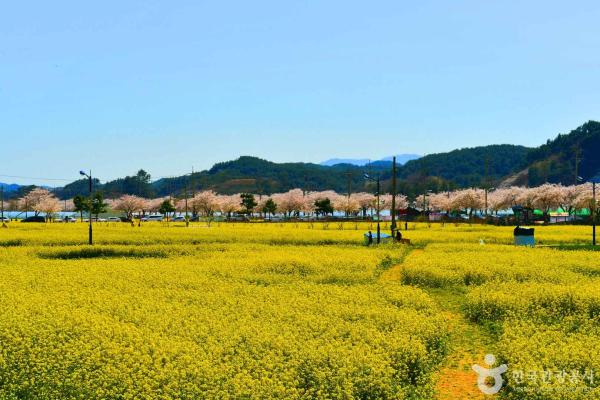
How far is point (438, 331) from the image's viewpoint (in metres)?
15.4

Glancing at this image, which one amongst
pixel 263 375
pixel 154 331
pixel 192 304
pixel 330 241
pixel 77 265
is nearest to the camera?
pixel 263 375

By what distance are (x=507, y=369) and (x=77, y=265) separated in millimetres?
26201

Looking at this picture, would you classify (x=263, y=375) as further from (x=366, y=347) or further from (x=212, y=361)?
(x=366, y=347)

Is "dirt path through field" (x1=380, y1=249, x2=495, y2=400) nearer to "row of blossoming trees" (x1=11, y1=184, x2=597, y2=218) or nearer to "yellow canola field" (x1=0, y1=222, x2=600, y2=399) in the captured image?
"yellow canola field" (x1=0, y1=222, x2=600, y2=399)

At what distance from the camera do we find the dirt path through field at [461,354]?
12297 millimetres

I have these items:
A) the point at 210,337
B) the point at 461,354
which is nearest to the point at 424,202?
the point at 461,354

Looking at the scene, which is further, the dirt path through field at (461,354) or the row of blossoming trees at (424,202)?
the row of blossoming trees at (424,202)

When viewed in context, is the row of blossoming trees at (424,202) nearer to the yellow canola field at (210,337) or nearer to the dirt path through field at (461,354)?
the yellow canola field at (210,337)

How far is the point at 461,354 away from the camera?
49.8ft

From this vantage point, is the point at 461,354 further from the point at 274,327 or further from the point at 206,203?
the point at 206,203

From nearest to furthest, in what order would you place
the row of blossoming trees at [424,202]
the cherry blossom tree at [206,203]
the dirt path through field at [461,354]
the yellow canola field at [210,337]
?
1. the yellow canola field at [210,337]
2. the dirt path through field at [461,354]
3. the row of blossoming trees at [424,202]
4. the cherry blossom tree at [206,203]

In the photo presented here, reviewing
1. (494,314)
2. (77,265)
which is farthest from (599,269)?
(77,265)

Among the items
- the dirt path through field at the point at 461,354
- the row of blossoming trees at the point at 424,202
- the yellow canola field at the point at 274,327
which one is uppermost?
the row of blossoming trees at the point at 424,202

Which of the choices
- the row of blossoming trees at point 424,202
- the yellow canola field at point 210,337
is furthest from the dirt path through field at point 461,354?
the row of blossoming trees at point 424,202
